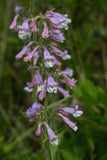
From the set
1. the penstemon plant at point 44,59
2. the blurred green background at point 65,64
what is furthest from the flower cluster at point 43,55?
the blurred green background at point 65,64

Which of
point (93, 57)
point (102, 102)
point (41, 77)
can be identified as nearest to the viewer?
point (41, 77)

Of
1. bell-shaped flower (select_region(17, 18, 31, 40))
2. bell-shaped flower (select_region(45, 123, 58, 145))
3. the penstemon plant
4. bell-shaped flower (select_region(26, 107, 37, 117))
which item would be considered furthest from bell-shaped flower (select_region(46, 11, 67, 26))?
bell-shaped flower (select_region(45, 123, 58, 145))

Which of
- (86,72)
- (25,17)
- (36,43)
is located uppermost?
(25,17)

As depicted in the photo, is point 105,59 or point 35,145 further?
point 105,59

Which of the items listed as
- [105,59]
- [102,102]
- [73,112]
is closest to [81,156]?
[102,102]

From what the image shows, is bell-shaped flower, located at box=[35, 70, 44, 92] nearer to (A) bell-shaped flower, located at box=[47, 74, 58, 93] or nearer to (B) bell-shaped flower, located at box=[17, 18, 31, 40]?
(A) bell-shaped flower, located at box=[47, 74, 58, 93]

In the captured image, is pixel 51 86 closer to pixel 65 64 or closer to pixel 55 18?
pixel 55 18

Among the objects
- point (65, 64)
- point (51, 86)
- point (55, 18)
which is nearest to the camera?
point (51, 86)

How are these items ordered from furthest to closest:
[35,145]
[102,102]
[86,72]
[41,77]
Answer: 1. [86,72]
2. [35,145]
3. [102,102]
4. [41,77]

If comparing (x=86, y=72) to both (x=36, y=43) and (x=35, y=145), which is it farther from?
(x=36, y=43)

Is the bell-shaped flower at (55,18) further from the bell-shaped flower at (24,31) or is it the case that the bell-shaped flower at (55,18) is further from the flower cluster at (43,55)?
the bell-shaped flower at (24,31)

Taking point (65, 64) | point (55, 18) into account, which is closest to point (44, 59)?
point (55, 18)
